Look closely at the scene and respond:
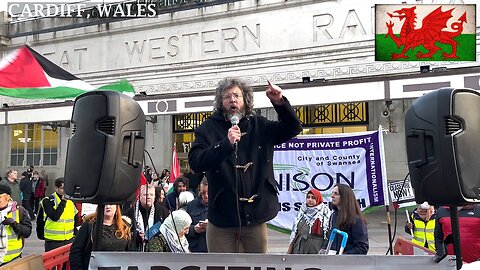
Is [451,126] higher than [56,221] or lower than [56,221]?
higher

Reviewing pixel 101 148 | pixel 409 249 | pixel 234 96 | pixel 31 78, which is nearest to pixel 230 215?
pixel 234 96

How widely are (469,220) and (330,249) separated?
145 cm

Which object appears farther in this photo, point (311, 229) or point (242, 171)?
point (311, 229)

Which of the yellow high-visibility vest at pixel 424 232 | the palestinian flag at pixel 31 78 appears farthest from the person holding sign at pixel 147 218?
the yellow high-visibility vest at pixel 424 232

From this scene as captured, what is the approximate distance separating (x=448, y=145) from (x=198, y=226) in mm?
3613

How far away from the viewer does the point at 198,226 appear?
526 cm

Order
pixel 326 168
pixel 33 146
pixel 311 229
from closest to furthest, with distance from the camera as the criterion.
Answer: pixel 311 229
pixel 326 168
pixel 33 146

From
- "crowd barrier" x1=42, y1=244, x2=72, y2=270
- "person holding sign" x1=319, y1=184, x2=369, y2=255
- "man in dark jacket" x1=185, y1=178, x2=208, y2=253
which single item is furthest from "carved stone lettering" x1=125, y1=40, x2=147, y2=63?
"crowd barrier" x1=42, y1=244, x2=72, y2=270

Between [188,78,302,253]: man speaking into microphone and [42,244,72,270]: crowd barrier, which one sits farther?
[42,244,72,270]: crowd barrier

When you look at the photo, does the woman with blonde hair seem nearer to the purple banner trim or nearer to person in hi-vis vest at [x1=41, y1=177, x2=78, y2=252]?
person in hi-vis vest at [x1=41, y1=177, x2=78, y2=252]

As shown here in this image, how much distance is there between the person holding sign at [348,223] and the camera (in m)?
5.09

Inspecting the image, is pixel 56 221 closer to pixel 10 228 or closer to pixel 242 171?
pixel 10 228

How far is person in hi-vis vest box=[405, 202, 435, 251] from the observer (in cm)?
639

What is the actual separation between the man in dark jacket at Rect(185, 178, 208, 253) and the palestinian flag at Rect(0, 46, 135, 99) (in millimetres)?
2241
